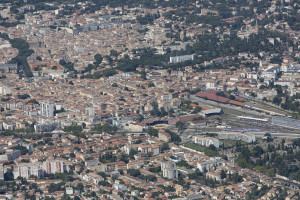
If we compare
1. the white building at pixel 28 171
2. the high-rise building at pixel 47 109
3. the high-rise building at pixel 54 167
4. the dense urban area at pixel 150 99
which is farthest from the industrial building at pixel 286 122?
the white building at pixel 28 171

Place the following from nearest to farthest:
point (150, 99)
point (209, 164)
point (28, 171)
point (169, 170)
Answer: point (169, 170) < point (28, 171) < point (209, 164) < point (150, 99)

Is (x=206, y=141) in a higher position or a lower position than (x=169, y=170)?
lower

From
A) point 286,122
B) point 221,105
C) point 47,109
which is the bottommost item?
point 221,105

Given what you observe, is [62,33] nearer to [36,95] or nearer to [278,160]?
[36,95]

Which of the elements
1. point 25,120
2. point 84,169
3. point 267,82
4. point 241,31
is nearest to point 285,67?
point 267,82

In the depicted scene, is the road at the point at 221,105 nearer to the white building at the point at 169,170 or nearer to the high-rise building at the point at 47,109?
the high-rise building at the point at 47,109

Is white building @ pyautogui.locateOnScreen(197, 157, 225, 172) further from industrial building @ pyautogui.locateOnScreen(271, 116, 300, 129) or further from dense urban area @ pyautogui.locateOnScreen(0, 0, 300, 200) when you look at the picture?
industrial building @ pyautogui.locateOnScreen(271, 116, 300, 129)

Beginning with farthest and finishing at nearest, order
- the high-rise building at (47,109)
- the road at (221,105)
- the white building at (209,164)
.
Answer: the high-rise building at (47,109), the road at (221,105), the white building at (209,164)

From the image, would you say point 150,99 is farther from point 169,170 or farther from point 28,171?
point 169,170

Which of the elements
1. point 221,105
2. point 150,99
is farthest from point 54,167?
point 221,105

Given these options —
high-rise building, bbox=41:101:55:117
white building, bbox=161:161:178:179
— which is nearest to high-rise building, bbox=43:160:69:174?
white building, bbox=161:161:178:179
